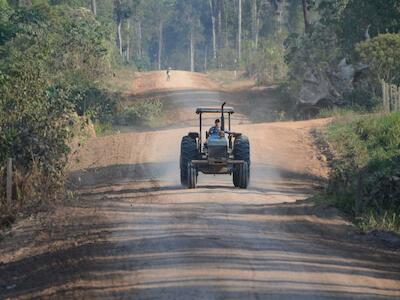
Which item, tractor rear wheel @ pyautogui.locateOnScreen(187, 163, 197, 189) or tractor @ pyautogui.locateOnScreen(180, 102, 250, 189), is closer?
tractor @ pyautogui.locateOnScreen(180, 102, 250, 189)

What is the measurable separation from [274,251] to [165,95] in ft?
140

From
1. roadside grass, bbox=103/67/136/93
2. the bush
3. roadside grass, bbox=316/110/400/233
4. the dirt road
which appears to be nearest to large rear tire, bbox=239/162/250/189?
the dirt road

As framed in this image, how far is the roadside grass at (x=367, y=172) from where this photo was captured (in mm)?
16344

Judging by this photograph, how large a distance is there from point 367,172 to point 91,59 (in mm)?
28531

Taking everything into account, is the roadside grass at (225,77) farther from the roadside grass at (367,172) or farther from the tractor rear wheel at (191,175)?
the tractor rear wheel at (191,175)

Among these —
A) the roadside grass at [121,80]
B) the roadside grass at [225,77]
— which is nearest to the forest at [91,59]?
the roadside grass at [225,77]

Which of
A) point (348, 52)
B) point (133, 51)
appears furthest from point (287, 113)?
point (133, 51)

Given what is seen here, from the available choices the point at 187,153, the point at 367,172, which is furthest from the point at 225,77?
the point at 367,172

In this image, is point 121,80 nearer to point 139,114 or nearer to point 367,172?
point 139,114

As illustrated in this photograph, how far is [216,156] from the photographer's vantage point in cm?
1959

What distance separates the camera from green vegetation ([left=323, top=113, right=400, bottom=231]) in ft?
53.8

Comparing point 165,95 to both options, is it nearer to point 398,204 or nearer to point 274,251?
point 398,204

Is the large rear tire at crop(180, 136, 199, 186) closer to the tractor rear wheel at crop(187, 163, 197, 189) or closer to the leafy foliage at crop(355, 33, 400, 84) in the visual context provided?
the tractor rear wheel at crop(187, 163, 197, 189)

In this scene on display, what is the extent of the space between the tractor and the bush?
2125 cm
